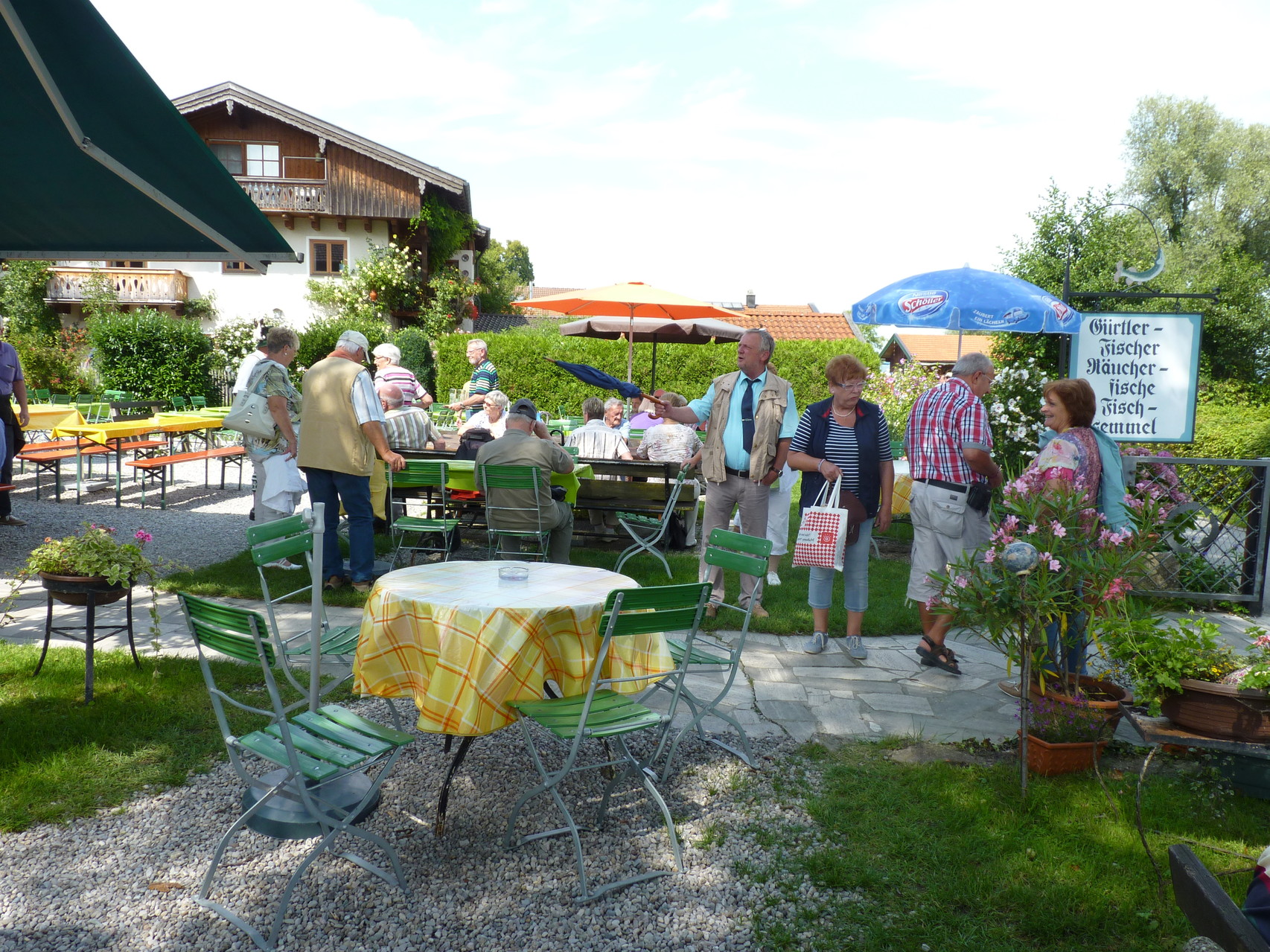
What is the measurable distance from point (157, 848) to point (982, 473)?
451 cm

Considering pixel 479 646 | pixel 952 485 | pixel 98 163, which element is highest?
pixel 98 163

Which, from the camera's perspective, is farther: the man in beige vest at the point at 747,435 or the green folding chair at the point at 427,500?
the green folding chair at the point at 427,500

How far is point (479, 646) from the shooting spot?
3.14 m

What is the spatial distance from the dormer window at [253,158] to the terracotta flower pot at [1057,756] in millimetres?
28518

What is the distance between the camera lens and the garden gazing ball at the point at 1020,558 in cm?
360

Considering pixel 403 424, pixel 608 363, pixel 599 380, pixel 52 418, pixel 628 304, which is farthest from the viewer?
pixel 608 363

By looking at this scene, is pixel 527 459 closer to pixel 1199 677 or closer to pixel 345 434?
pixel 345 434

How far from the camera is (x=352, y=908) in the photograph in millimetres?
2760

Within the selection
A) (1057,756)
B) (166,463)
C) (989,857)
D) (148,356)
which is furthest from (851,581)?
(148,356)

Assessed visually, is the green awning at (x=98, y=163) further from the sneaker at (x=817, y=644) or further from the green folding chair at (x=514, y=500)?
the sneaker at (x=817, y=644)

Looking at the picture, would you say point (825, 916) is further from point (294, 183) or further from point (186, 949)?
point (294, 183)

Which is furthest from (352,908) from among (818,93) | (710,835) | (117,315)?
(117,315)

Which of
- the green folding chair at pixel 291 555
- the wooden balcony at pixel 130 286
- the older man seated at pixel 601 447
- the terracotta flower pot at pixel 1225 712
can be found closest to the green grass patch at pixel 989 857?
the terracotta flower pot at pixel 1225 712

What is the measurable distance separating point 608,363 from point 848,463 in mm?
16134
